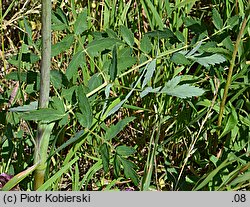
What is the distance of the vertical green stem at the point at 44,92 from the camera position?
4.61 ft

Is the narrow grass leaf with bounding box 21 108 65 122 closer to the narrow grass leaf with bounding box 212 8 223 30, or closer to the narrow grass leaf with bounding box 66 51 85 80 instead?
the narrow grass leaf with bounding box 66 51 85 80

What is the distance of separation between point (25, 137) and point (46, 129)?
433 millimetres

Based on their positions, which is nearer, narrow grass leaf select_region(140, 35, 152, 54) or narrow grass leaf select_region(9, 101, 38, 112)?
narrow grass leaf select_region(9, 101, 38, 112)

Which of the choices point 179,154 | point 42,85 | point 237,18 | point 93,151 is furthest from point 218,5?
point 42,85

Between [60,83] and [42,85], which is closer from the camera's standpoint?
[42,85]

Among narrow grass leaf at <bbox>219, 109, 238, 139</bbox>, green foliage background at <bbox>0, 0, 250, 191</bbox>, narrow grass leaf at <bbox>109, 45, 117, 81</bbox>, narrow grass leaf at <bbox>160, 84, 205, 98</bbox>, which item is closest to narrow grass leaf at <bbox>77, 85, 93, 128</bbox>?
green foliage background at <bbox>0, 0, 250, 191</bbox>

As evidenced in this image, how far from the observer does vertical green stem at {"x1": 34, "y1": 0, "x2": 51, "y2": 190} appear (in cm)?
140

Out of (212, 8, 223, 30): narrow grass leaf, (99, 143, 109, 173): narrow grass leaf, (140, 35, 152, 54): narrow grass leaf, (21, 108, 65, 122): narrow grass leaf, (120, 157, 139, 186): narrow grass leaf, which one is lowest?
(120, 157, 139, 186): narrow grass leaf

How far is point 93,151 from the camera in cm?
192

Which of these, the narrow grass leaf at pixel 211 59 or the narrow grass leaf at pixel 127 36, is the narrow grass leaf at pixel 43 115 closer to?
the narrow grass leaf at pixel 127 36

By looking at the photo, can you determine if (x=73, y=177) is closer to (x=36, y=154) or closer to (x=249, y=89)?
(x=36, y=154)

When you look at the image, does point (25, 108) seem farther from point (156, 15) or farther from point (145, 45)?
point (156, 15)

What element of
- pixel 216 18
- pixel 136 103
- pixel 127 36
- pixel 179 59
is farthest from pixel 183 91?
pixel 136 103

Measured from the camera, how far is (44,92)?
1.51 metres
